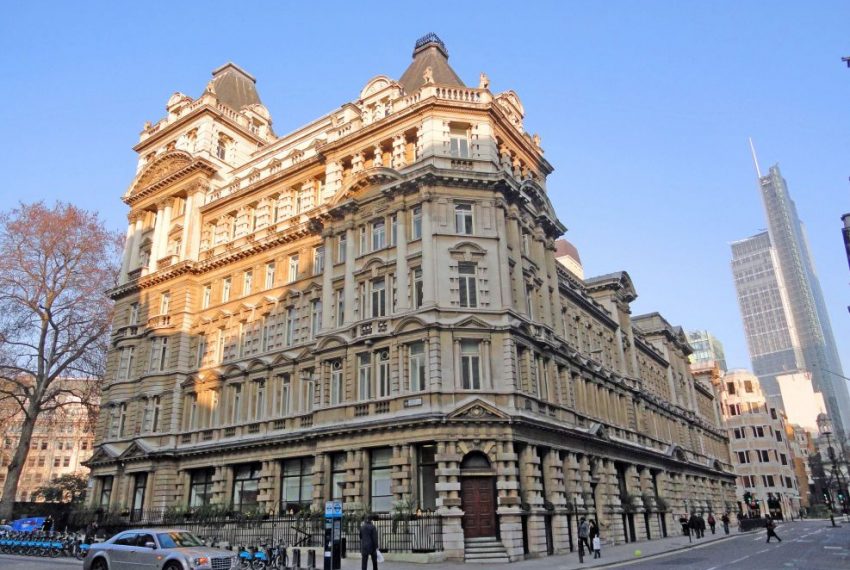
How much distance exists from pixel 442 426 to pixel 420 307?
6049 mm

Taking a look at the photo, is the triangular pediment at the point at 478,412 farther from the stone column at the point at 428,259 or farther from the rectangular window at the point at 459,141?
the rectangular window at the point at 459,141

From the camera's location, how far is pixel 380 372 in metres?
32.0

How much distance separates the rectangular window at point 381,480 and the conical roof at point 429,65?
21383 mm

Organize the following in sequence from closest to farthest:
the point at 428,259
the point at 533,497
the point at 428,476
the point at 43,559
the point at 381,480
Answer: the point at 428,476 < the point at 533,497 < the point at 43,559 < the point at 381,480 < the point at 428,259

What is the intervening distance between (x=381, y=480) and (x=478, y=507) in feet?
16.4

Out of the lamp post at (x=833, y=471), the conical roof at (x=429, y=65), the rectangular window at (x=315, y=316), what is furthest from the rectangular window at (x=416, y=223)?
the lamp post at (x=833, y=471)

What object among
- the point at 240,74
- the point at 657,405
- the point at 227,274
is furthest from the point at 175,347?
the point at 657,405

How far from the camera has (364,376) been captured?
3259cm

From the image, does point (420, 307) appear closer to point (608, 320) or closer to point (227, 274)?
point (227, 274)

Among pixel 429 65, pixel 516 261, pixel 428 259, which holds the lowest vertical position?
pixel 428 259

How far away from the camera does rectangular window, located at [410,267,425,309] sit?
31828mm

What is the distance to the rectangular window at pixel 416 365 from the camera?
99.2 ft

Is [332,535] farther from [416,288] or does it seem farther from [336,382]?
[416,288]

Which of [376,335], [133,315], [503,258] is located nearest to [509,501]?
[376,335]
